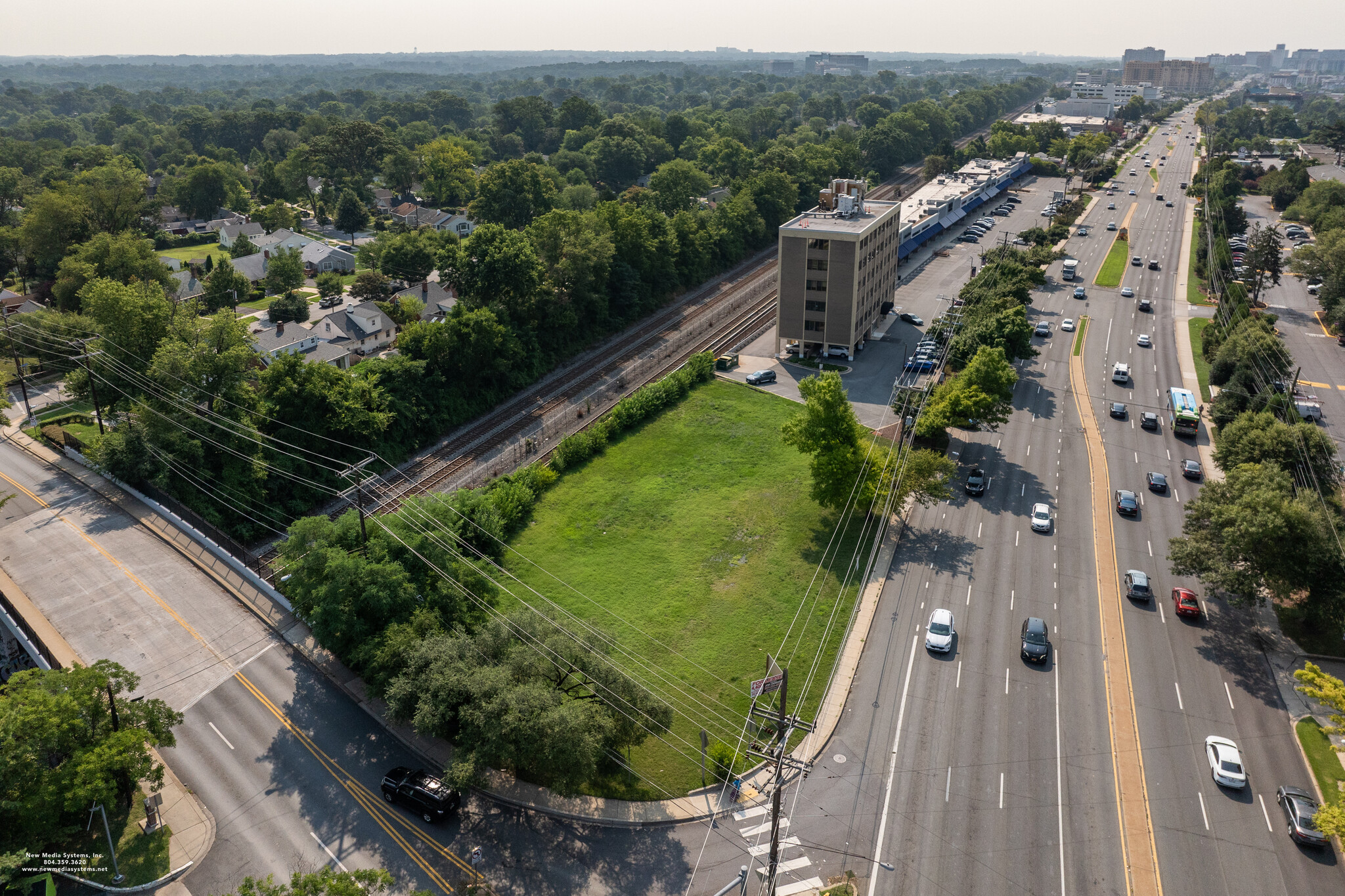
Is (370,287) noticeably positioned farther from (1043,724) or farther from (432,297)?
(1043,724)

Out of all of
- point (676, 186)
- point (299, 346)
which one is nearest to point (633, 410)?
point (299, 346)

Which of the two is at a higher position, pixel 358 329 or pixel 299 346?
pixel 358 329

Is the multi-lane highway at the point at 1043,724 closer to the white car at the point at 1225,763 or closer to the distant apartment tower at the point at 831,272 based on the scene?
the white car at the point at 1225,763

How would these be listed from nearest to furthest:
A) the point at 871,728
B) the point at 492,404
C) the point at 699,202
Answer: the point at 871,728
the point at 492,404
the point at 699,202

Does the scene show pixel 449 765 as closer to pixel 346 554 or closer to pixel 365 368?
pixel 346 554

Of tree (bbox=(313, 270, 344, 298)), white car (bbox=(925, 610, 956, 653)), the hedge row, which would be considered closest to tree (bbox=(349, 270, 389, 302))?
tree (bbox=(313, 270, 344, 298))

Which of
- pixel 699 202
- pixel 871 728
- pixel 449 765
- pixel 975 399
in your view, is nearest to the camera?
pixel 449 765

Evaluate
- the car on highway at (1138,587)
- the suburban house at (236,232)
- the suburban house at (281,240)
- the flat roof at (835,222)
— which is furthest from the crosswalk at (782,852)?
the suburban house at (236,232)

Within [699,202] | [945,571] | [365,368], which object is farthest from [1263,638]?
[699,202]
